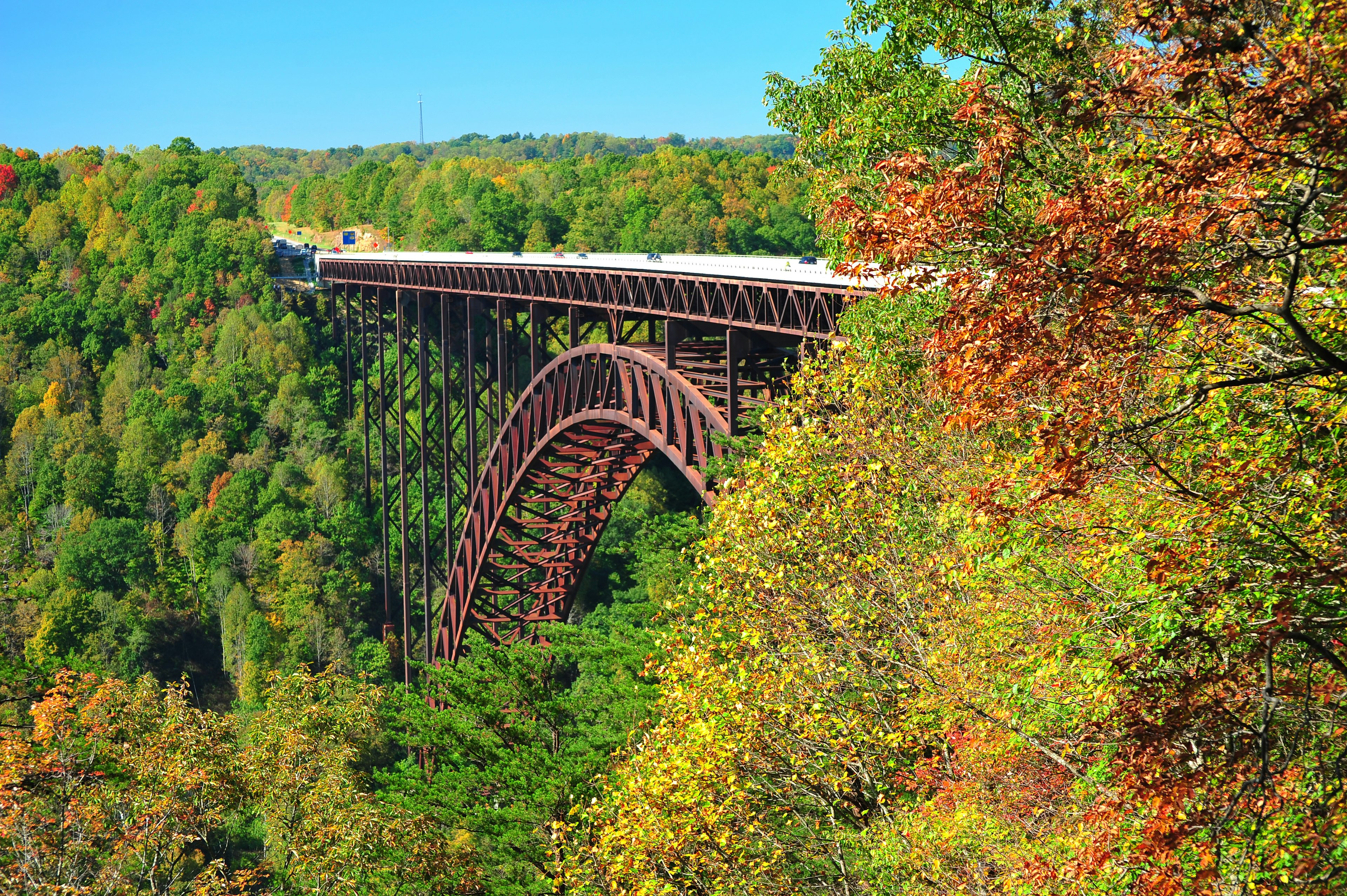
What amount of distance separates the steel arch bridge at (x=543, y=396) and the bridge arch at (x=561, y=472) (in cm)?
Answer: 7

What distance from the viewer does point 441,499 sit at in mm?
49938

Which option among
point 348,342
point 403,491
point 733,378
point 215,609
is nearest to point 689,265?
point 733,378

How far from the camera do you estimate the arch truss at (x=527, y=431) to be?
2242cm

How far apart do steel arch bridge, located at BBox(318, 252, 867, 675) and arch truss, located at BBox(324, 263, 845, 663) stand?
0.26ft

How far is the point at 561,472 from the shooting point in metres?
33.0

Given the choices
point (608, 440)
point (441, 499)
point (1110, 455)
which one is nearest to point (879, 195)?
point (1110, 455)

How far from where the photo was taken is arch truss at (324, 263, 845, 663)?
883 inches

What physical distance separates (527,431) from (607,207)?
166 ft

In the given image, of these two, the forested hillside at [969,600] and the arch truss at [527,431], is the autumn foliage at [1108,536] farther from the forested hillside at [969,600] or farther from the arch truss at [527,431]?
the arch truss at [527,431]

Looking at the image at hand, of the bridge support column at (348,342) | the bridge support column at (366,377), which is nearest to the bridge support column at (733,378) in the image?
the bridge support column at (366,377)

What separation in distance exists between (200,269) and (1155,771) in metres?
69.9

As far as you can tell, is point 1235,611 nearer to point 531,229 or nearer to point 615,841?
point 615,841

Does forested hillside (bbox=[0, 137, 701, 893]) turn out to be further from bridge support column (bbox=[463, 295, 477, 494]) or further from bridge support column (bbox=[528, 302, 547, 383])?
bridge support column (bbox=[463, 295, 477, 494])

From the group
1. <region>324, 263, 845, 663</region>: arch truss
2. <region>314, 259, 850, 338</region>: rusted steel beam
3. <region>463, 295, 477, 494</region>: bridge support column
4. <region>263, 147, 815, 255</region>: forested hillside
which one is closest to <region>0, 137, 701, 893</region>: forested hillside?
<region>324, 263, 845, 663</region>: arch truss
